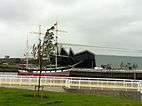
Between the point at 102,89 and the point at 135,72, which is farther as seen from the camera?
the point at 135,72

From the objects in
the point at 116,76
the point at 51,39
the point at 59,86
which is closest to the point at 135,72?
the point at 116,76

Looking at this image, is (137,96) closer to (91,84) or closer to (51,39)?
(91,84)

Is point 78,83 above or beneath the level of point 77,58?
beneath

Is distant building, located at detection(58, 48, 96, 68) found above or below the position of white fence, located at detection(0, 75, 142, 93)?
above

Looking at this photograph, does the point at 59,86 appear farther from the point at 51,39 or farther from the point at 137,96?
the point at 51,39

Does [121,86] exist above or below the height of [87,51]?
below

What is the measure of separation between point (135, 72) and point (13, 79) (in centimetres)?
4175

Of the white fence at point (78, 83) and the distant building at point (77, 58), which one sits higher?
the distant building at point (77, 58)

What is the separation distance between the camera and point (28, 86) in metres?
34.4

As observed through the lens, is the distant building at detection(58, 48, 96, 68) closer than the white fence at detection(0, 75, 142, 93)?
No

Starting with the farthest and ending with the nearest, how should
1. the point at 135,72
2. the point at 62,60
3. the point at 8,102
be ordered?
1. the point at 62,60
2. the point at 135,72
3. the point at 8,102

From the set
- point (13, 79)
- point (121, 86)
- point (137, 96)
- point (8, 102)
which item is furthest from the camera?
point (13, 79)

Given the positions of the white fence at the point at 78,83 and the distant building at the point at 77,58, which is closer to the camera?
the white fence at the point at 78,83

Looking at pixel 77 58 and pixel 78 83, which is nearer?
pixel 78 83
